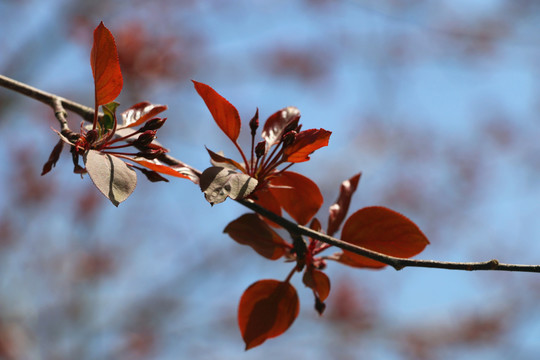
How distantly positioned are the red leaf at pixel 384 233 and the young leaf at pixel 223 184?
30cm

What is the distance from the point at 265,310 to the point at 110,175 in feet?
1.54

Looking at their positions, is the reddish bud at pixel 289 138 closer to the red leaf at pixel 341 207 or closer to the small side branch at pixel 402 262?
the small side branch at pixel 402 262

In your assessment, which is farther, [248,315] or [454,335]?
[454,335]

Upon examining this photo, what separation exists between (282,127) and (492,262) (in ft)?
1.62

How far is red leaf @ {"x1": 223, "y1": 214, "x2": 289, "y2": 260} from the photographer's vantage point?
1.01m

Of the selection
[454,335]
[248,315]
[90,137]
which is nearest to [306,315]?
[454,335]

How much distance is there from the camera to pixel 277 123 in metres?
1.05

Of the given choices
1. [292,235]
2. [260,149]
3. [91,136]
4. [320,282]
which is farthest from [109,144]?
[320,282]

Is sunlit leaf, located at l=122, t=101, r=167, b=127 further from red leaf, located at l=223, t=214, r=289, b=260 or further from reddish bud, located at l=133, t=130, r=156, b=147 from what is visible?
red leaf, located at l=223, t=214, r=289, b=260

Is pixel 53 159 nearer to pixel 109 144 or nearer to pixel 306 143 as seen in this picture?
pixel 109 144

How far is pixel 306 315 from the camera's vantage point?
16.4ft

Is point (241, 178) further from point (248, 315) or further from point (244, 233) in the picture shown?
point (248, 315)

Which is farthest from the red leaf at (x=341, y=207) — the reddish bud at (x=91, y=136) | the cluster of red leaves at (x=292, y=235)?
the reddish bud at (x=91, y=136)

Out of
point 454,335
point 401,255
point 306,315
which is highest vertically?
point 454,335
